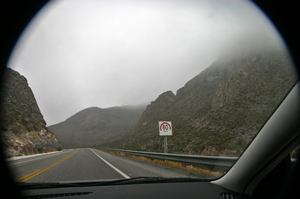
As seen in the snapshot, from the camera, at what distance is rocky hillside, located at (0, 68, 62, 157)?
28.2 meters

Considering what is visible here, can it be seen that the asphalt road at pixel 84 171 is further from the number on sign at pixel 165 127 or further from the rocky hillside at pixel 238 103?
the number on sign at pixel 165 127

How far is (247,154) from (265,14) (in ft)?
8.26

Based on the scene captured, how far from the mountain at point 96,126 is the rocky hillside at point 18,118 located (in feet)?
173

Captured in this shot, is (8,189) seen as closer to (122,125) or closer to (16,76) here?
(16,76)

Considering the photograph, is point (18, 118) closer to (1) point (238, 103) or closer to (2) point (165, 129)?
(2) point (165, 129)

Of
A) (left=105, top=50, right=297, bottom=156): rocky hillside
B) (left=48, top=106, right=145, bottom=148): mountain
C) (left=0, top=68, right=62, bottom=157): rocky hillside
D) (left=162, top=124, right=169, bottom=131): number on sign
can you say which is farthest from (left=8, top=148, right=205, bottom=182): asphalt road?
(left=48, top=106, right=145, bottom=148): mountain

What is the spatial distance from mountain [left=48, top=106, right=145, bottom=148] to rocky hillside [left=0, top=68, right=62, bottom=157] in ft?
173

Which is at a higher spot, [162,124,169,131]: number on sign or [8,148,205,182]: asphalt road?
[162,124,169,131]: number on sign

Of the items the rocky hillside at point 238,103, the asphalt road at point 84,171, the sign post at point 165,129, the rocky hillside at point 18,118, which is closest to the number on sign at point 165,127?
the sign post at point 165,129

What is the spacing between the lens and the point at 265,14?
124 inches

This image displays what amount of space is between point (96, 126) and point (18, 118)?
8762cm

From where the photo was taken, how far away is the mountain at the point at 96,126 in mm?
107750

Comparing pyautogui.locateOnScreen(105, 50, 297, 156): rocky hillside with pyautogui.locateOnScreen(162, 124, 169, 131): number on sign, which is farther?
pyautogui.locateOnScreen(162, 124, 169, 131): number on sign

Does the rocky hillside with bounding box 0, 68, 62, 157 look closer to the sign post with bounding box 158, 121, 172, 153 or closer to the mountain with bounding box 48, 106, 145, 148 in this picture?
the sign post with bounding box 158, 121, 172, 153
